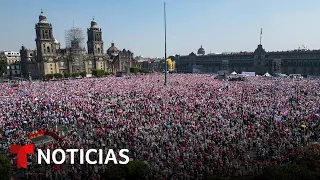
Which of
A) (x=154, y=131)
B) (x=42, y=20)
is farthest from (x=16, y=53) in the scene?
(x=154, y=131)

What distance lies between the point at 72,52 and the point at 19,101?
5956cm

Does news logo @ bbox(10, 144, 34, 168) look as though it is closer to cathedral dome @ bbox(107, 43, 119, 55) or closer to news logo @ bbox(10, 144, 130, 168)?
news logo @ bbox(10, 144, 130, 168)

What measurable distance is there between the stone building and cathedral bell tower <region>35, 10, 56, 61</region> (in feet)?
191

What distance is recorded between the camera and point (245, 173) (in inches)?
512

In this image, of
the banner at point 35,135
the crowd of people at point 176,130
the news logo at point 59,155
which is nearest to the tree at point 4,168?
the crowd of people at point 176,130

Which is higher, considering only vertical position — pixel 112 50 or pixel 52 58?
pixel 112 50

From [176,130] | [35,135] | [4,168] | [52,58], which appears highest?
[52,58]

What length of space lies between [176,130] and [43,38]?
78.1m

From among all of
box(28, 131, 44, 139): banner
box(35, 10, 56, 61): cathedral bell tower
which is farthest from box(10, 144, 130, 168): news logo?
box(35, 10, 56, 61): cathedral bell tower

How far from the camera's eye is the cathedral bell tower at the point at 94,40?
103562mm

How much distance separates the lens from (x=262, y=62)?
99688 millimetres

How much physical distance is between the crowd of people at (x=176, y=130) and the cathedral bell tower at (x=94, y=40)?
73.8 m

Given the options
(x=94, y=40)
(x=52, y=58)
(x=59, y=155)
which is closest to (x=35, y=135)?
(x=59, y=155)

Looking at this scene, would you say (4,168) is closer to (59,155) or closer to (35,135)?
(59,155)
